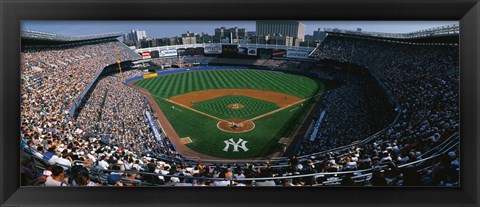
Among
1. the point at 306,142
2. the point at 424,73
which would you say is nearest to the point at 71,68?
the point at 306,142

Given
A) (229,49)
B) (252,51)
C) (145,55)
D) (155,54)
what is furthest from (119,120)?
(252,51)

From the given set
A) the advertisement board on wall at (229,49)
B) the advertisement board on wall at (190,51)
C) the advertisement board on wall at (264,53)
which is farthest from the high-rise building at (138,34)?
the advertisement board on wall at (264,53)

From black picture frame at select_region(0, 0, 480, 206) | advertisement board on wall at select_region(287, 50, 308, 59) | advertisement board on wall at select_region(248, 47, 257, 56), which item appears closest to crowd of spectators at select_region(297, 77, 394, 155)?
black picture frame at select_region(0, 0, 480, 206)

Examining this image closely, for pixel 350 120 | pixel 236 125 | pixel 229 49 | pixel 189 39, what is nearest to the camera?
pixel 350 120

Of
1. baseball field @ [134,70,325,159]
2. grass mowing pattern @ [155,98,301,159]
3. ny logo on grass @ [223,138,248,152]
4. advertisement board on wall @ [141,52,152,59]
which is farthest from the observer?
advertisement board on wall @ [141,52,152,59]

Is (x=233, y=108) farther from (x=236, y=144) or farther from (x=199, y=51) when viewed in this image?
(x=199, y=51)

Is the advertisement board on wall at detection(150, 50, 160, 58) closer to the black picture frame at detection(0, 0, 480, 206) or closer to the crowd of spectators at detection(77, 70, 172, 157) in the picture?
the crowd of spectators at detection(77, 70, 172, 157)

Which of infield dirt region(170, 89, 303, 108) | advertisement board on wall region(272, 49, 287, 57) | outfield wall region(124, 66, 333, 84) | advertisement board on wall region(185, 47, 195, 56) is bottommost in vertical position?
infield dirt region(170, 89, 303, 108)

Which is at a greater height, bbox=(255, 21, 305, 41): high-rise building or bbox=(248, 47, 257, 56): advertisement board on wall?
bbox=(248, 47, 257, 56): advertisement board on wall

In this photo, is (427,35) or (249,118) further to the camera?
(249,118)
